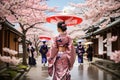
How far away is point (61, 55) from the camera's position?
29.8ft

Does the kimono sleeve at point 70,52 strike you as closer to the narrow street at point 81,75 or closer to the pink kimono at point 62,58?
the pink kimono at point 62,58

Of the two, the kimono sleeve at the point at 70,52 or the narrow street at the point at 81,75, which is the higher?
the kimono sleeve at the point at 70,52

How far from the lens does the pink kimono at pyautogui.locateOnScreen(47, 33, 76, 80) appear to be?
8984 mm

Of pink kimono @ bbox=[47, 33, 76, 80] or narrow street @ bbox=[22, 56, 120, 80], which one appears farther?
narrow street @ bbox=[22, 56, 120, 80]

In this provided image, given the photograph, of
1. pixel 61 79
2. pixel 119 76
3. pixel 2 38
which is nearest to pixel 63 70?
pixel 61 79

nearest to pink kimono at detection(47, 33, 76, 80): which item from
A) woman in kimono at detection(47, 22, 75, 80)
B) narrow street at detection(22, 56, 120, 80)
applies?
woman in kimono at detection(47, 22, 75, 80)

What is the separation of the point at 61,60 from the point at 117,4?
6624 millimetres

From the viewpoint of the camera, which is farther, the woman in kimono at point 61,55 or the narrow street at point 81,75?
the narrow street at point 81,75

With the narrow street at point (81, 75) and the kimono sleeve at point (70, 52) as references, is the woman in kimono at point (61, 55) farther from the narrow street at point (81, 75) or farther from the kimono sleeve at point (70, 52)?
the narrow street at point (81, 75)

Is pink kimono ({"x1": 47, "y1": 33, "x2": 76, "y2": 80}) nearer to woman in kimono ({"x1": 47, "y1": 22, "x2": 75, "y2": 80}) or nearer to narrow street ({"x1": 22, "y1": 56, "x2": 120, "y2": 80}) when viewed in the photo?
woman in kimono ({"x1": 47, "y1": 22, "x2": 75, "y2": 80})

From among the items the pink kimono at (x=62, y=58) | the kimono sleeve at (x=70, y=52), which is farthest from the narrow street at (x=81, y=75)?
the kimono sleeve at (x=70, y=52)

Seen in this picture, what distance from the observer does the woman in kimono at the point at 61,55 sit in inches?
354

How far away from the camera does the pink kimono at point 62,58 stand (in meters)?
8.98

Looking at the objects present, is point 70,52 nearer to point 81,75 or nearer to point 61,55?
point 61,55
